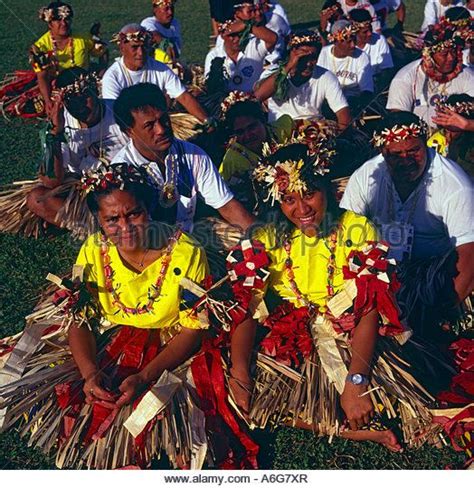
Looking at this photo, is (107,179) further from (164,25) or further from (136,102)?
(164,25)

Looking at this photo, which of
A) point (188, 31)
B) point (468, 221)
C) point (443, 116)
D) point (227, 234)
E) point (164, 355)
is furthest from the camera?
point (188, 31)

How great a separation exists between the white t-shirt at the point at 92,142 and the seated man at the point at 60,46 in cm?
221

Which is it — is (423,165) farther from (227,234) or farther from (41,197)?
(41,197)

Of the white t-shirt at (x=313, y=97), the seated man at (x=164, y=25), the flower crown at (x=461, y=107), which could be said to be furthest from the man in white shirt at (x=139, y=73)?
the flower crown at (x=461, y=107)

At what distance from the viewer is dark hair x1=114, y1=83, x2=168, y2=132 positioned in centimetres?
542

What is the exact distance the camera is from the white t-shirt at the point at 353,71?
8430mm

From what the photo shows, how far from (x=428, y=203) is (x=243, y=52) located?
435 cm

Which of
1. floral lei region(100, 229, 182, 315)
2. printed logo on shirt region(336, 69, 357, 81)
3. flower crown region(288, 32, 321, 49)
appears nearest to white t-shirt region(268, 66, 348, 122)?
flower crown region(288, 32, 321, 49)

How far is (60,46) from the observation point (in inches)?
351

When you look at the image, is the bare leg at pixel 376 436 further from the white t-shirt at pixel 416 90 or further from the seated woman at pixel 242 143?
the white t-shirt at pixel 416 90

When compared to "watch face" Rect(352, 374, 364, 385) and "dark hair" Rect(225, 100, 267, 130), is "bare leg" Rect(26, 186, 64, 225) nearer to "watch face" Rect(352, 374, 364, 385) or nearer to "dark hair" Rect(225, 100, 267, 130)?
"dark hair" Rect(225, 100, 267, 130)

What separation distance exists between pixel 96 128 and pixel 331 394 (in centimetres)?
334

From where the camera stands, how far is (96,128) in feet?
21.0
